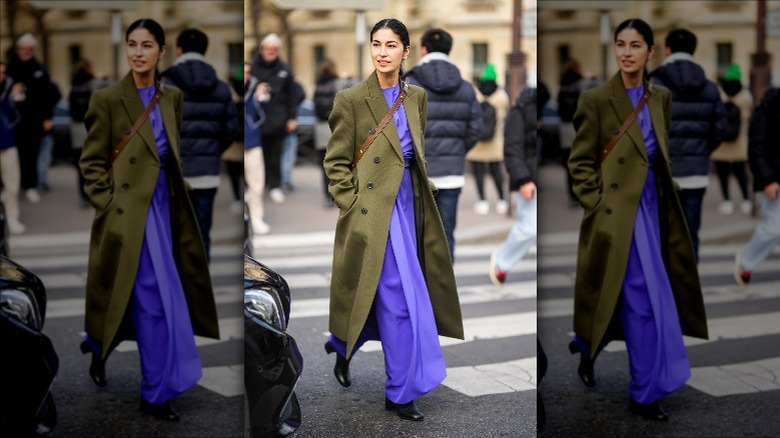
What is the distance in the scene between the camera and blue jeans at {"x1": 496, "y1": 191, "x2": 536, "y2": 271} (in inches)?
309

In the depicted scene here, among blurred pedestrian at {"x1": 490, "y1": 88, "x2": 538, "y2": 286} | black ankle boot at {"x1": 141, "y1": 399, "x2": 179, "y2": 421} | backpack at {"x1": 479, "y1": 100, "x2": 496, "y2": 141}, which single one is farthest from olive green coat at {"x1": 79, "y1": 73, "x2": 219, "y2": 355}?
backpack at {"x1": 479, "y1": 100, "x2": 496, "y2": 141}

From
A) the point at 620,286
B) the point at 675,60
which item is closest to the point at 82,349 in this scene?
the point at 620,286

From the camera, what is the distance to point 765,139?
4742 millimetres

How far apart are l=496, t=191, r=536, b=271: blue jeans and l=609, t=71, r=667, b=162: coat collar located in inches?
137

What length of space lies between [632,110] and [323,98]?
6.61m

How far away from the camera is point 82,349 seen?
4.37 m

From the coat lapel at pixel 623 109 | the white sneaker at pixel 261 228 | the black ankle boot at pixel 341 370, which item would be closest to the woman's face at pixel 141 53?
the black ankle boot at pixel 341 370

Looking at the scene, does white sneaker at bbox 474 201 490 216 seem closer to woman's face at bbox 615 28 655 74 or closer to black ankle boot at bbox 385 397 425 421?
black ankle boot at bbox 385 397 425 421

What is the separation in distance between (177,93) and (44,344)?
3.29 ft

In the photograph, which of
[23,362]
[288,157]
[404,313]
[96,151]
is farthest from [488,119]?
[23,362]

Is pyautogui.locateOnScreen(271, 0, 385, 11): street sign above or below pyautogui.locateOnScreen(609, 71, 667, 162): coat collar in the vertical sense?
above

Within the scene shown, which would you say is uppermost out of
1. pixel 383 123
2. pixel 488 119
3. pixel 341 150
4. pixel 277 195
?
pixel 488 119

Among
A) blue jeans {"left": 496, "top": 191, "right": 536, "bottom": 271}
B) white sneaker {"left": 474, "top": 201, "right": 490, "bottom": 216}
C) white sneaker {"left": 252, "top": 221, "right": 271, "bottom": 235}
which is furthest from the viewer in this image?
white sneaker {"left": 474, "top": 201, "right": 490, "bottom": 216}

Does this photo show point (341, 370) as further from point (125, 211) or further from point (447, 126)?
point (447, 126)
